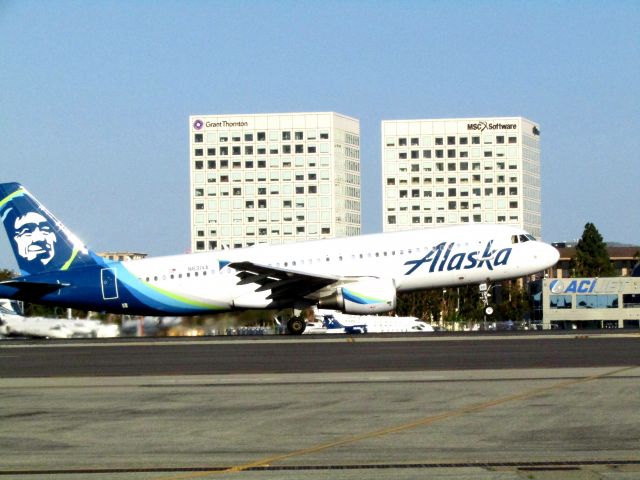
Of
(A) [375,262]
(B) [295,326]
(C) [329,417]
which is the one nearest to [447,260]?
(A) [375,262]

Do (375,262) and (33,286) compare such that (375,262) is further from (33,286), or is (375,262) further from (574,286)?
(574,286)

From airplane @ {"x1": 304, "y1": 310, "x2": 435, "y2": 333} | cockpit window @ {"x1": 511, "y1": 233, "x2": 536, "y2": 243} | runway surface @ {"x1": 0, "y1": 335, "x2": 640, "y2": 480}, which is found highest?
cockpit window @ {"x1": 511, "y1": 233, "x2": 536, "y2": 243}

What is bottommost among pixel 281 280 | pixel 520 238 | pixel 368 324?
pixel 368 324

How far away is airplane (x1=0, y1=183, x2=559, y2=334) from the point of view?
1857 inches

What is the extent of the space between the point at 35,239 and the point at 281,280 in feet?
36.2

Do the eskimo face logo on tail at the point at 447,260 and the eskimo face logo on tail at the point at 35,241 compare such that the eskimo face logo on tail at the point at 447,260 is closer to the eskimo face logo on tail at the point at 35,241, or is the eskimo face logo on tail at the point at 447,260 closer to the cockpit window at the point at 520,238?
the cockpit window at the point at 520,238

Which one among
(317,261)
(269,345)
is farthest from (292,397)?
(317,261)

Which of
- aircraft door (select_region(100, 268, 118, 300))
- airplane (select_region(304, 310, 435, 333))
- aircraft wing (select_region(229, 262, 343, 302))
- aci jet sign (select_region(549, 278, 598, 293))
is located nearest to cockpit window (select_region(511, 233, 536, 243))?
aircraft wing (select_region(229, 262, 343, 302))

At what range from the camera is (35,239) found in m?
49.8

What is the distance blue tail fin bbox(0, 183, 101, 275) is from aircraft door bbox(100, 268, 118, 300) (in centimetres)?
79

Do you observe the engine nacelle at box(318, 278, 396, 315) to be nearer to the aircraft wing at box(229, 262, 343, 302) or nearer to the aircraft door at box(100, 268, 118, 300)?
the aircraft wing at box(229, 262, 343, 302)

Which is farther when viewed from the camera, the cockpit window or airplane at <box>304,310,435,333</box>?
airplane at <box>304,310,435,333</box>

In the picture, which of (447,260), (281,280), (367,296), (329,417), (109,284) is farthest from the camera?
(109,284)

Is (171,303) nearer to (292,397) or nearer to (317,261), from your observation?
(317,261)
